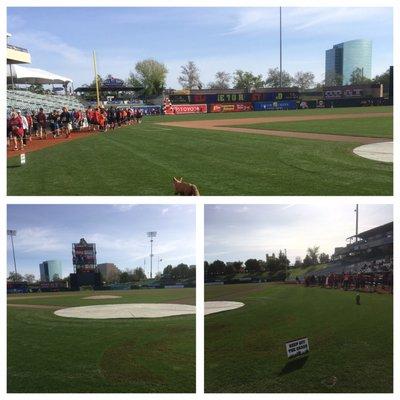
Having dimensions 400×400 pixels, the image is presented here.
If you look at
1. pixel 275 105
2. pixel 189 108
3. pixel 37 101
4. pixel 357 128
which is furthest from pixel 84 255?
pixel 275 105

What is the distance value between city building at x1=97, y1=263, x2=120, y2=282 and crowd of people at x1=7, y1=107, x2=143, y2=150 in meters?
3.07

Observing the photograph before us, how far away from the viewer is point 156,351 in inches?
146

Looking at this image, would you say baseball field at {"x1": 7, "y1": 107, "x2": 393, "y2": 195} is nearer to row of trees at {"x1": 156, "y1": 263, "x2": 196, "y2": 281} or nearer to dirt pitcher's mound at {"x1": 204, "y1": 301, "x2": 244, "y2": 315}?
row of trees at {"x1": 156, "y1": 263, "x2": 196, "y2": 281}

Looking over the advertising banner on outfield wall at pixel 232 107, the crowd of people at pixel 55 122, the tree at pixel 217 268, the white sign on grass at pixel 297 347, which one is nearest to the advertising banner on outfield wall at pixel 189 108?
the advertising banner on outfield wall at pixel 232 107

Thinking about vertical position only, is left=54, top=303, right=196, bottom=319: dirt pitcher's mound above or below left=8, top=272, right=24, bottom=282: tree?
below

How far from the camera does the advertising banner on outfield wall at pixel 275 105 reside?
31277mm

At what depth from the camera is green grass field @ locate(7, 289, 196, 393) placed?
342cm

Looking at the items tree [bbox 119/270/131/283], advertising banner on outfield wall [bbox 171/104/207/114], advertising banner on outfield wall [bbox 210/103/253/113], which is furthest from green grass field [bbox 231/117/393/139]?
advertising banner on outfield wall [bbox 210/103/253/113]

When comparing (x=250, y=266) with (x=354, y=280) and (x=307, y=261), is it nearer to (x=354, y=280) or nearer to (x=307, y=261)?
(x=307, y=261)

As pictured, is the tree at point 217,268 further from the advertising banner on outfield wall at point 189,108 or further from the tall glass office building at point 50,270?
the advertising banner on outfield wall at point 189,108

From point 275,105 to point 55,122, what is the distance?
2446 cm

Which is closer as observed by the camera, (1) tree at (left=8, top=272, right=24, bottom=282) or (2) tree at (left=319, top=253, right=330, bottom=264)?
(1) tree at (left=8, top=272, right=24, bottom=282)

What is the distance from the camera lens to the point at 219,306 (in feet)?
11.7

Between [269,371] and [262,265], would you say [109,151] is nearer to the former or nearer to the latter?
[262,265]
